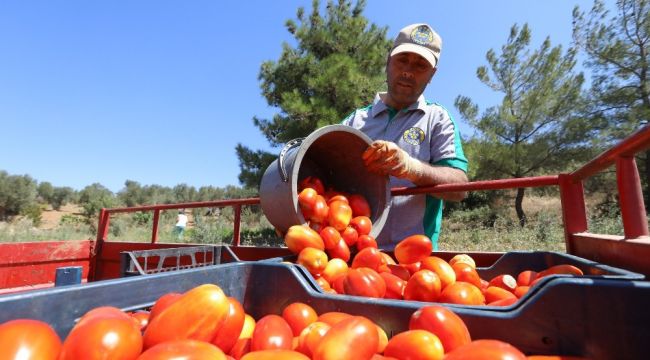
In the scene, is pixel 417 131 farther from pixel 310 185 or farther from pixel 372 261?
pixel 372 261

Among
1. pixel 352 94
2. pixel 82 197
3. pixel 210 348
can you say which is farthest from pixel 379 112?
pixel 82 197

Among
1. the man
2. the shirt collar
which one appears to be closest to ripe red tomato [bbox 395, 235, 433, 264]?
the man

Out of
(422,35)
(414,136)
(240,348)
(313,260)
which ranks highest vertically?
(422,35)

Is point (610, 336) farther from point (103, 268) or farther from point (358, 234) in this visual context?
point (103, 268)

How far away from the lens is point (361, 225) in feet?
6.84

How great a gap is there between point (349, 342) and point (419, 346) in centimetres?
18

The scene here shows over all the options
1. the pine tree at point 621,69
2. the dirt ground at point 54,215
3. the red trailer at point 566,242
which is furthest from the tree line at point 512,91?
the dirt ground at point 54,215

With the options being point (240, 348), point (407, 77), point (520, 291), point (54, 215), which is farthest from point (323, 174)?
point (54, 215)

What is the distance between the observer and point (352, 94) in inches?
493

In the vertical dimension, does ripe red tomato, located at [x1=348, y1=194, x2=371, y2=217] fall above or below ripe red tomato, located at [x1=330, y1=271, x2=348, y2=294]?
above

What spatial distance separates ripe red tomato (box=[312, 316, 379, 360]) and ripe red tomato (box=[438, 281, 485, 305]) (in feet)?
1.59

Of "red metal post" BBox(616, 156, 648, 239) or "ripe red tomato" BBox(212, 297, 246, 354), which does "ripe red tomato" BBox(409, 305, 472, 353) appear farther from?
"red metal post" BBox(616, 156, 648, 239)

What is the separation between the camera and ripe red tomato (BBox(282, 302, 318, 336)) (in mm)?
1133

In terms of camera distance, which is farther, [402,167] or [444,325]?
[402,167]
